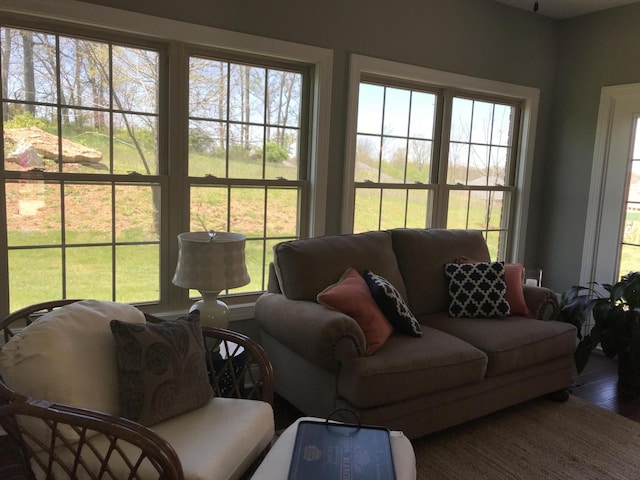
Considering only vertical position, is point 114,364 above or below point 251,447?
above

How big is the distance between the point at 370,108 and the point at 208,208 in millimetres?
1369

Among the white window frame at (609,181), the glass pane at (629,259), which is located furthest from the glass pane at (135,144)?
the glass pane at (629,259)

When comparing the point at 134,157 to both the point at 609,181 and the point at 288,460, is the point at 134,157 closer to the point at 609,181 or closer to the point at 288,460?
A: the point at 288,460

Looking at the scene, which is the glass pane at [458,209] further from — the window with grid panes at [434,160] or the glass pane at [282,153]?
the glass pane at [282,153]

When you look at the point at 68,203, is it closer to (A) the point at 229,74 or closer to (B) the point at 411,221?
(A) the point at 229,74

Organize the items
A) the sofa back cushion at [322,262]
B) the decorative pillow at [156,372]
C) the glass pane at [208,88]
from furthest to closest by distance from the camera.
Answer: the glass pane at [208,88]
the sofa back cushion at [322,262]
the decorative pillow at [156,372]

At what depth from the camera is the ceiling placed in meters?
3.81

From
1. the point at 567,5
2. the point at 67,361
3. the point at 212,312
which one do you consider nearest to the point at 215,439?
the point at 67,361

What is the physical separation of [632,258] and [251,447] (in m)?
3.51

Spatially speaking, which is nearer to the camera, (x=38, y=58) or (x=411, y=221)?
(x=38, y=58)

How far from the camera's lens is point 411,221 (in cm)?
385

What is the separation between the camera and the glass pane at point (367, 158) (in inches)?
138

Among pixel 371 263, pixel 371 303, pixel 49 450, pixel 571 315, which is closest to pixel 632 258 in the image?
pixel 571 315

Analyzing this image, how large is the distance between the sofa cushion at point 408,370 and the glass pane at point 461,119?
1.96m
